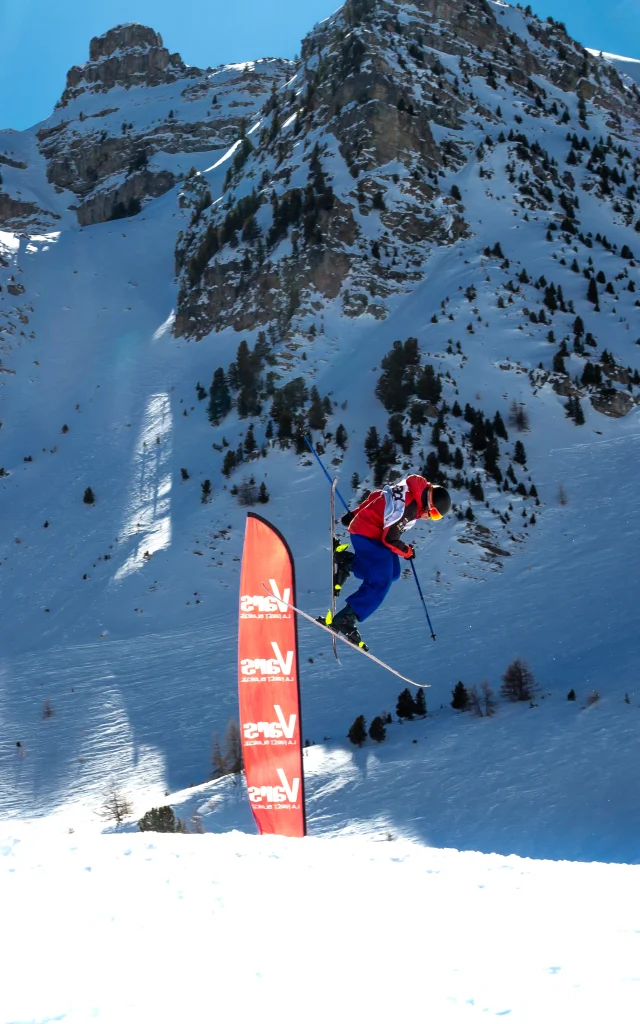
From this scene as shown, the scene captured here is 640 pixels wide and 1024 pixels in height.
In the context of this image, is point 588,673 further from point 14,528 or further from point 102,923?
point 14,528

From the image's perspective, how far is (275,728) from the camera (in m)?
8.76

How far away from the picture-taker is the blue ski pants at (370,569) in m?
8.12

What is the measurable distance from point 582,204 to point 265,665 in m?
44.3

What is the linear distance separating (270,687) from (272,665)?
0.23 metres

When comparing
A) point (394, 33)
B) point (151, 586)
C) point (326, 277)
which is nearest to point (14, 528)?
point (151, 586)

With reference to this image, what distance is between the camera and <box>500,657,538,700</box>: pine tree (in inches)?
677

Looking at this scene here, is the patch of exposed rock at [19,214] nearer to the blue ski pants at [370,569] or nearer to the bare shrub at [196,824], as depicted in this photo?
the bare shrub at [196,824]

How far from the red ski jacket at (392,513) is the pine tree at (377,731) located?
9862 millimetres

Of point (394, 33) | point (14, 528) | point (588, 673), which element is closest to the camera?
point (588, 673)

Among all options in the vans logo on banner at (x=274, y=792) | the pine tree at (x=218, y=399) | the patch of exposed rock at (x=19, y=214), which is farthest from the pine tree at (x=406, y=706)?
Answer: the patch of exposed rock at (x=19, y=214)

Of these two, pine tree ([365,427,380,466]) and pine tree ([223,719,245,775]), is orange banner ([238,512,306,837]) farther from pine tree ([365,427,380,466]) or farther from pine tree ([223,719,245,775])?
pine tree ([365,427,380,466])

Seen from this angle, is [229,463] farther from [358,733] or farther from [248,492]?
[358,733]

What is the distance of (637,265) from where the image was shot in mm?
39844

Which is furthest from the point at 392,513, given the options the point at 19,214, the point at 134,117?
the point at 134,117
